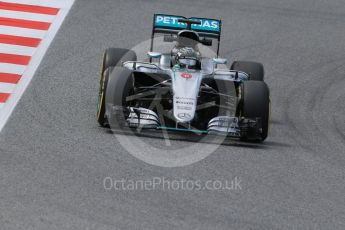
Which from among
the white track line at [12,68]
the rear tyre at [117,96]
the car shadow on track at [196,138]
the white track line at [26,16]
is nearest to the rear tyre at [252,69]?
the car shadow on track at [196,138]

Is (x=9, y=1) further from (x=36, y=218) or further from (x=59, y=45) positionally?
(x=36, y=218)

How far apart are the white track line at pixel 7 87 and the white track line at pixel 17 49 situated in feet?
6.24

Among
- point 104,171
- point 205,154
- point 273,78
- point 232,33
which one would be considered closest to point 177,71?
point 205,154

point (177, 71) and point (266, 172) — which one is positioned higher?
point (177, 71)

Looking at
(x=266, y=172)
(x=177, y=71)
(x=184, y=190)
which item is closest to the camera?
(x=184, y=190)

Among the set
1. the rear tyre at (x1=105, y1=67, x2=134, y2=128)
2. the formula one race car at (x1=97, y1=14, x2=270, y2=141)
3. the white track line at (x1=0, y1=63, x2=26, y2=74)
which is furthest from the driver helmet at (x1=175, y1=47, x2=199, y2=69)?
the white track line at (x1=0, y1=63, x2=26, y2=74)

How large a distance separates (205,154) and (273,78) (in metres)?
5.32

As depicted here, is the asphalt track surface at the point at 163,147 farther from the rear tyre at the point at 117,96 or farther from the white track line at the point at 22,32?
the white track line at the point at 22,32

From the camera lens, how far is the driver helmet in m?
16.0

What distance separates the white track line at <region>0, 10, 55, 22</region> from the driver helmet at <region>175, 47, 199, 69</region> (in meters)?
5.91

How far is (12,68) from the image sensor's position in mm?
18203

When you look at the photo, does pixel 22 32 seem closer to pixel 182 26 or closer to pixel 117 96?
pixel 182 26

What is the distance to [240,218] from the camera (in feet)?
39.7

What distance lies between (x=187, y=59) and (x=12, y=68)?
3703 millimetres
